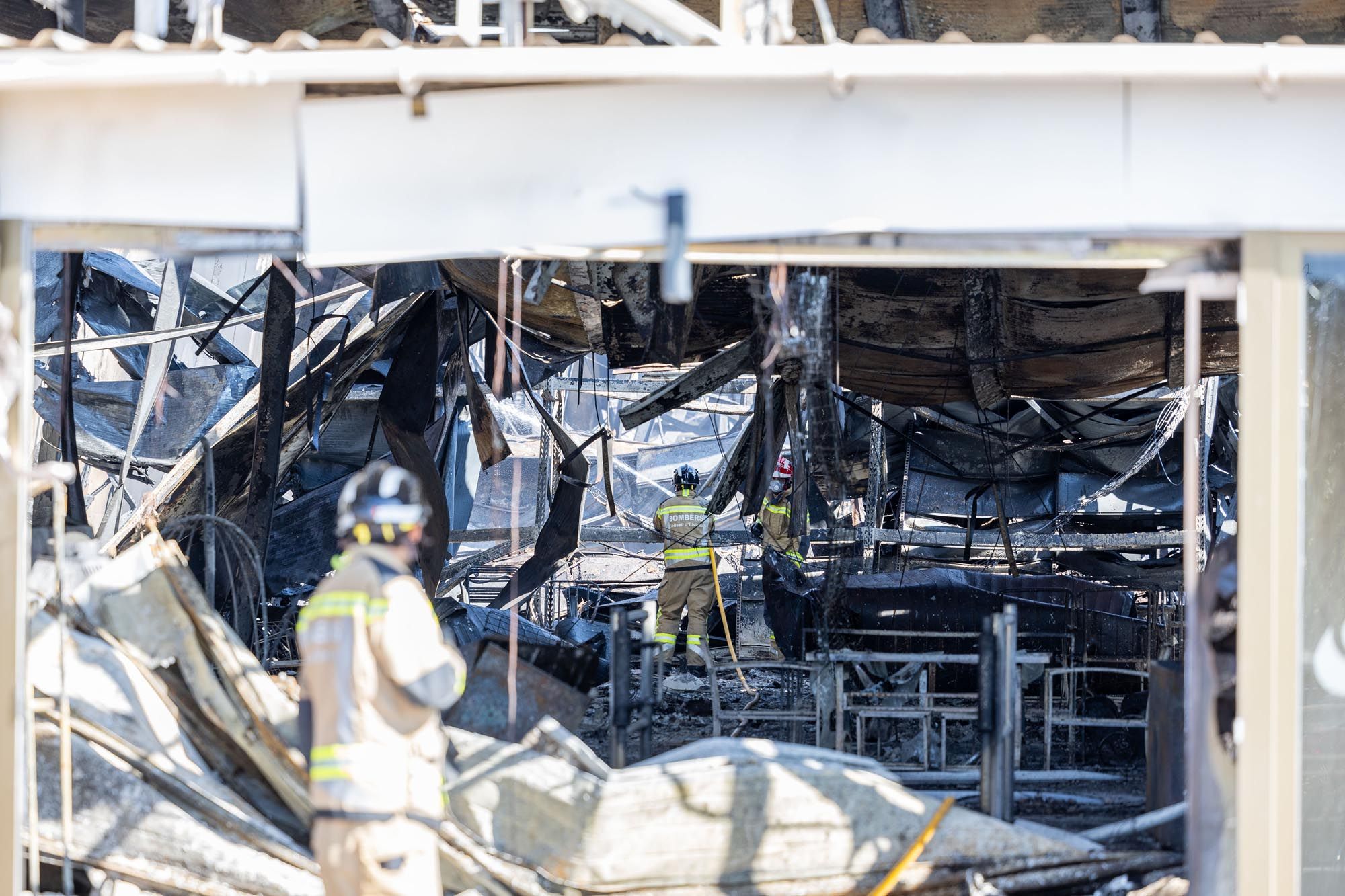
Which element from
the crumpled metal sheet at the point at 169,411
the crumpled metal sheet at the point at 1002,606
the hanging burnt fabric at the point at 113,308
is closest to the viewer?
the crumpled metal sheet at the point at 1002,606

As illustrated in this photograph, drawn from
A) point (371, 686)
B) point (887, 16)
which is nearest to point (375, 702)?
point (371, 686)

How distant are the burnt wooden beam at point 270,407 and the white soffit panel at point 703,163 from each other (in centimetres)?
460

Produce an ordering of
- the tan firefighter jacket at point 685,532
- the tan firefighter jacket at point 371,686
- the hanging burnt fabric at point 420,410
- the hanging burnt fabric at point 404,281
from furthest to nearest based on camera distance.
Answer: the tan firefighter jacket at point 685,532 < the hanging burnt fabric at point 420,410 < the hanging burnt fabric at point 404,281 < the tan firefighter jacket at point 371,686

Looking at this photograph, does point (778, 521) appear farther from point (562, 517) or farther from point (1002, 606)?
point (562, 517)

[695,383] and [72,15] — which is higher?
[72,15]

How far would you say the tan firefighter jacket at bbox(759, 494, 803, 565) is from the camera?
1147 centimetres

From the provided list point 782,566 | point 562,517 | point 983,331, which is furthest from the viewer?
point 782,566

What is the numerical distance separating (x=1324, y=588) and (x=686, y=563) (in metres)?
7.13

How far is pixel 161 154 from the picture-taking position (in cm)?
446

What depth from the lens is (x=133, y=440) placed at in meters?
10.1

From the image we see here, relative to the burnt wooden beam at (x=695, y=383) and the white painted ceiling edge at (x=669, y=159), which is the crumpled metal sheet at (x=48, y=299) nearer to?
the burnt wooden beam at (x=695, y=383)

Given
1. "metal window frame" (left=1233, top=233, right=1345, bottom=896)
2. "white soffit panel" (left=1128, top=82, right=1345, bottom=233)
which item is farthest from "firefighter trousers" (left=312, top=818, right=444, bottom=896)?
"white soffit panel" (left=1128, top=82, right=1345, bottom=233)

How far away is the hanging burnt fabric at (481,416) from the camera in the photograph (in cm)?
918

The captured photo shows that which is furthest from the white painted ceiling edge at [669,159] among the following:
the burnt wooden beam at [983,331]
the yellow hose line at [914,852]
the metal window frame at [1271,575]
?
the burnt wooden beam at [983,331]
